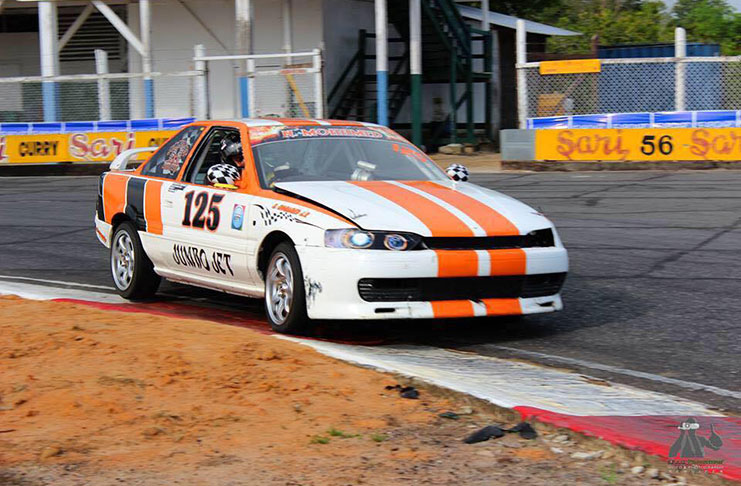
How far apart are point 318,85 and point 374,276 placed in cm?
1654

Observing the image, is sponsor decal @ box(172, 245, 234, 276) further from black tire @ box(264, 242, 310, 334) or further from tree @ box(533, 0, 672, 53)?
tree @ box(533, 0, 672, 53)

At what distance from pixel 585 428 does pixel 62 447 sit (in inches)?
84.8

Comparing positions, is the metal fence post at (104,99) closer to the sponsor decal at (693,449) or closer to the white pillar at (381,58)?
the white pillar at (381,58)

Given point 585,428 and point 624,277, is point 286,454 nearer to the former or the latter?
point 585,428

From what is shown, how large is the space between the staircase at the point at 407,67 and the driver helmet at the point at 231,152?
20393 millimetres

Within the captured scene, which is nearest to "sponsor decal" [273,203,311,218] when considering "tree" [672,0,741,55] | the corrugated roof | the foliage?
the corrugated roof

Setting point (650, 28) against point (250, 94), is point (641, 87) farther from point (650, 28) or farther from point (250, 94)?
point (650, 28)

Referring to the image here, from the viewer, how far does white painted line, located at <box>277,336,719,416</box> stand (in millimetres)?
4926

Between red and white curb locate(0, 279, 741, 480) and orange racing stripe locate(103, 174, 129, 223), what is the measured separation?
2704 mm

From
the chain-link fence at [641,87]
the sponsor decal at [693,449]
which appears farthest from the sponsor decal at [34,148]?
the sponsor decal at [693,449]

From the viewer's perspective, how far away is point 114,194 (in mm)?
8672

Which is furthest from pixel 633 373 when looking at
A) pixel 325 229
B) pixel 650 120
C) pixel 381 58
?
pixel 381 58

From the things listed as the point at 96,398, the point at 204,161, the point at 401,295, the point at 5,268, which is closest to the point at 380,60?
the point at 5,268

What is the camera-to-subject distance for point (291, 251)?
261 inches
